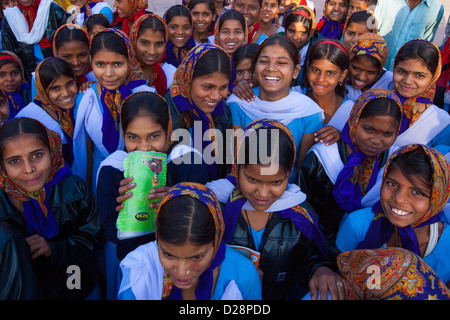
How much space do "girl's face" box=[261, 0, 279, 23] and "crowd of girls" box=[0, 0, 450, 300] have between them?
172 centimetres

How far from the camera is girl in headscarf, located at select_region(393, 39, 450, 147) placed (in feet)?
9.61

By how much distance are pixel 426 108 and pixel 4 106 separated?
385 cm

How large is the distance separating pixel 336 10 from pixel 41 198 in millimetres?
4929

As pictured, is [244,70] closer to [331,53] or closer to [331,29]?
[331,53]

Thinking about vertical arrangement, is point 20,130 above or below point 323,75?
below

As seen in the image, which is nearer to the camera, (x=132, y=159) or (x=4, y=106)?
(x=132, y=159)

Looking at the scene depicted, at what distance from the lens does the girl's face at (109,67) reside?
2.96 m

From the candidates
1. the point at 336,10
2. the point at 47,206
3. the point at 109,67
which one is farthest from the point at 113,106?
the point at 336,10

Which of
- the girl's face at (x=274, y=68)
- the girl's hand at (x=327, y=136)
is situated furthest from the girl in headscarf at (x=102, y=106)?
the girl's hand at (x=327, y=136)

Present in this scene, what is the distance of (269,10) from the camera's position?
486 centimetres

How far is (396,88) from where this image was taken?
10.4 feet

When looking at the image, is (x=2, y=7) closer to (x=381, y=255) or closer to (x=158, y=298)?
(x=158, y=298)

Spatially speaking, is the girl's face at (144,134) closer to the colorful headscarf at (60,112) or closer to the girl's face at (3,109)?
the colorful headscarf at (60,112)
